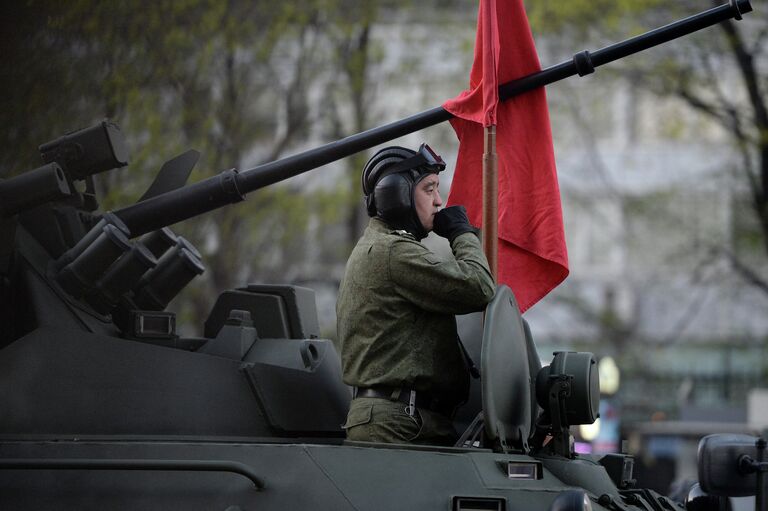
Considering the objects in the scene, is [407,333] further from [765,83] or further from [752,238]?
[752,238]

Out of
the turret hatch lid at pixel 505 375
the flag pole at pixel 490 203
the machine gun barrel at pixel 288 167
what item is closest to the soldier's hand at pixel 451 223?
the turret hatch lid at pixel 505 375

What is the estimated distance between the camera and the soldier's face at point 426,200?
19.2 feet

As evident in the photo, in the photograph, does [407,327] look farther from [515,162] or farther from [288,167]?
[515,162]

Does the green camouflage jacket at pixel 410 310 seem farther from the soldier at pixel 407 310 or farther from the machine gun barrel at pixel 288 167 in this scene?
the machine gun barrel at pixel 288 167

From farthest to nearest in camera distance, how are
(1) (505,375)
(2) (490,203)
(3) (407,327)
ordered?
(2) (490,203) → (3) (407,327) → (1) (505,375)

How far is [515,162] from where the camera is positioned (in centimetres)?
703

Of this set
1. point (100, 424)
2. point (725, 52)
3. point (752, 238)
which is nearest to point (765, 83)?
point (725, 52)

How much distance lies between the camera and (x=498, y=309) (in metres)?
5.52

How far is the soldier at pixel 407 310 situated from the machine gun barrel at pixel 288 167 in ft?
2.26

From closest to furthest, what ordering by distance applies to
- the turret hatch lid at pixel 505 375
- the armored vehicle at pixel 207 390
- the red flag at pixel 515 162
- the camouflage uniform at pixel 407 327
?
the armored vehicle at pixel 207 390 < the turret hatch lid at pixel 505 375 < the camouflage uniform at pixel 407 327 < the red flag at pixel 515 162

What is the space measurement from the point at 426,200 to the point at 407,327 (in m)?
0.56

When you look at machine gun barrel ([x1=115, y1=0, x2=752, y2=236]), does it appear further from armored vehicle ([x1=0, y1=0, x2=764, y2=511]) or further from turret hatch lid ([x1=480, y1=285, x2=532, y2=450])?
turret hatch lid ([x1=480, y1=285, x2=532, y2=450])

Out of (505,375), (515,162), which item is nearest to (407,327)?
(505,375)

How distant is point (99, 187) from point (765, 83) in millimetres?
12897
